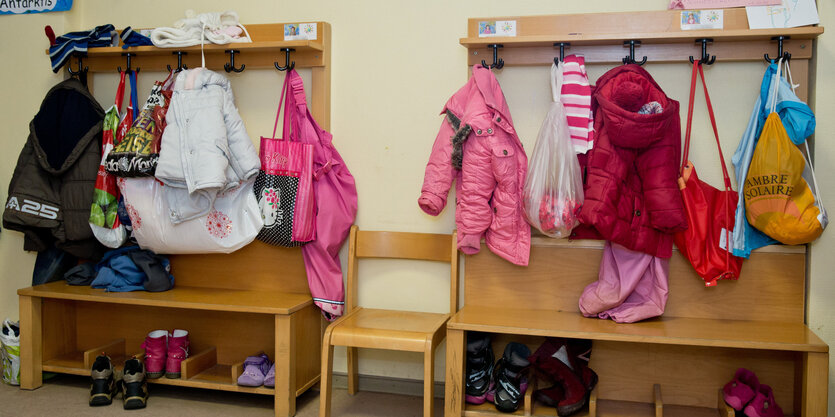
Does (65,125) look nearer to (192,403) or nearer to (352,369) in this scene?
(192,403)

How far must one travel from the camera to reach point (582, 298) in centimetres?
245

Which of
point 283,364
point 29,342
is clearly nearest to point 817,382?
point 283,364

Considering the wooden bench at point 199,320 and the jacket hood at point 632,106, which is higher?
the jacket hood at point 632,106

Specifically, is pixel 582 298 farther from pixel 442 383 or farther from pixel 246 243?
pixel 246 243

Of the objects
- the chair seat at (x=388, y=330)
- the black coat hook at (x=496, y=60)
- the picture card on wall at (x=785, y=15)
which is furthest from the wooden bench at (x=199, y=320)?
the picture card on wall at (x=785, y=15)

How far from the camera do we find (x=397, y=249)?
8.95 ft

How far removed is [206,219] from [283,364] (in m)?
0.74

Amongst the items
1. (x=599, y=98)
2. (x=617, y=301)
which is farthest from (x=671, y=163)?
(x=617, y=301)

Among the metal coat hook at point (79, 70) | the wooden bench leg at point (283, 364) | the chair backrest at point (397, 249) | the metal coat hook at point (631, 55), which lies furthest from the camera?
the metal coat hook at point (79, 70)

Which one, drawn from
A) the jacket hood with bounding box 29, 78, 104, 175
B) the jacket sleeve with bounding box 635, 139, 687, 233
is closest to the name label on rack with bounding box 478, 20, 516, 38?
the jacket sleeve with bounding box 635, 139, 687, 233

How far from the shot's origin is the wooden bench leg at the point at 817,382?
2033 mm

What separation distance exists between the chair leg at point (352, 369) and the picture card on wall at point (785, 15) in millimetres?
2090

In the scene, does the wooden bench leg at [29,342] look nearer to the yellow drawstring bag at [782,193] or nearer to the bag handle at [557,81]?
the bag handle at [557,81]

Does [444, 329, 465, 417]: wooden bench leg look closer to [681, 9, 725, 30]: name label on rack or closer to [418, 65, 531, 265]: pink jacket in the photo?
[418, 65, 531, 265]: pink jacket
